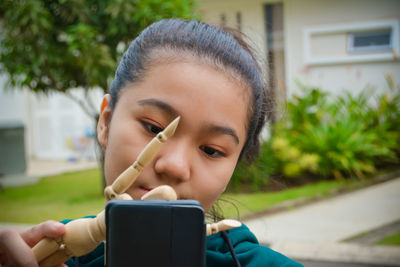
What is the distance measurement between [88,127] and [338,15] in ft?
20.5

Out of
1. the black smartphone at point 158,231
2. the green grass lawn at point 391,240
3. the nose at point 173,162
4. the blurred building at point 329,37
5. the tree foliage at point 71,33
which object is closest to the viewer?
the black smartphone at point 158,231

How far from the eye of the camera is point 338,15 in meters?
6.98

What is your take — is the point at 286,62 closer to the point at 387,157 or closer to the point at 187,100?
the point at 387,157

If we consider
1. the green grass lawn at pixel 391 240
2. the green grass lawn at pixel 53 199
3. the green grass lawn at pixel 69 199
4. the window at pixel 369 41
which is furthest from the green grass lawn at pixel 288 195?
the window at pixel 369 41

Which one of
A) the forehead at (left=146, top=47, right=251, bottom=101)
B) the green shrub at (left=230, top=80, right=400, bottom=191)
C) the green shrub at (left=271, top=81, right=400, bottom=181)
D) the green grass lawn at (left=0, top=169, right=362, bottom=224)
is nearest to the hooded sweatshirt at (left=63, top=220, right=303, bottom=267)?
the forehead at (left=146, top=47, right=251, bottom=101)

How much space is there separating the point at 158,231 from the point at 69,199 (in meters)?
4.96

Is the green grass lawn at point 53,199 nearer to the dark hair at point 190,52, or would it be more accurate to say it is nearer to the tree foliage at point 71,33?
the tree foliage at point 71,33

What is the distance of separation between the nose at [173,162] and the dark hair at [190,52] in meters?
0.20

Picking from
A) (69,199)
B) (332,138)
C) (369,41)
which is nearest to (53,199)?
(69,199)

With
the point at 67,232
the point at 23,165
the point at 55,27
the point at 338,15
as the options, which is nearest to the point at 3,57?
the point at 55,27

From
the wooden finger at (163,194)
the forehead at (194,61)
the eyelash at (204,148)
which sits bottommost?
the wooden finger at (163,194)

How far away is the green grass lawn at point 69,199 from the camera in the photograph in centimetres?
435

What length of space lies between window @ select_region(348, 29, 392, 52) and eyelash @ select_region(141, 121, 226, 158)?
264 inches

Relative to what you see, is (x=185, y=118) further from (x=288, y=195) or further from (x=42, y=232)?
(x=288, y=195)
